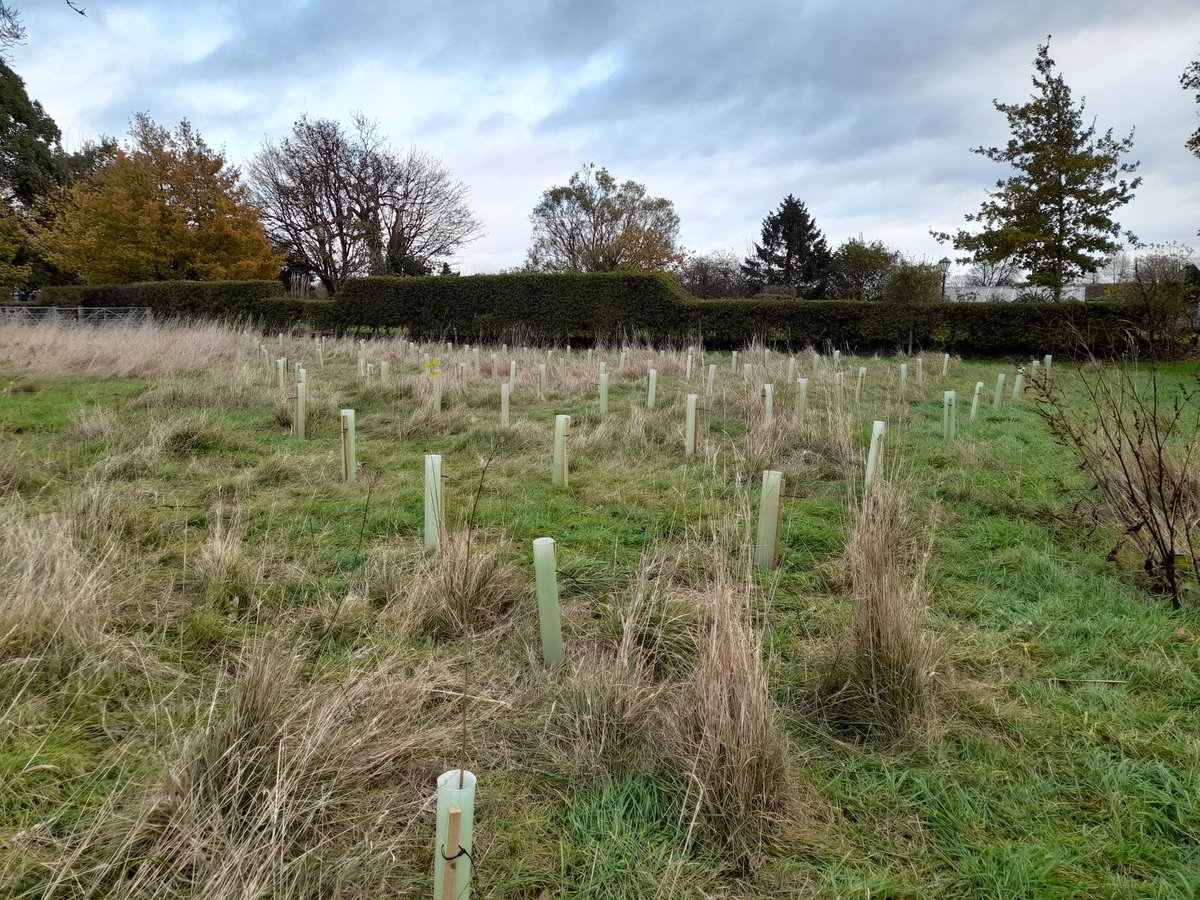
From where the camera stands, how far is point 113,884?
4.66ft

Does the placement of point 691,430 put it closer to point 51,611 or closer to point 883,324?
point 51,611

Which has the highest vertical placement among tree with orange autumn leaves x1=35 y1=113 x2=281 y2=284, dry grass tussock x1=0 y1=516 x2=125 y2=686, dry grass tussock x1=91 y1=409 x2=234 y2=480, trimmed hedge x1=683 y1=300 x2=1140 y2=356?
tree with orange autumn leaves x1=35 y1=113 x2=281 y2=284

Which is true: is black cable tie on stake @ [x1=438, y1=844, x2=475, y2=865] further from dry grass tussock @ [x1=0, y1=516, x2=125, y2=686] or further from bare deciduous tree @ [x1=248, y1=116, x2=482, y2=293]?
bare deciduous tree @ [x1=248, y1=116, x2=482, y2=293]

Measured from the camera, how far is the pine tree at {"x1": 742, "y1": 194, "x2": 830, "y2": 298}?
1687 inches

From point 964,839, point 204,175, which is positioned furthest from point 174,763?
point 204,175

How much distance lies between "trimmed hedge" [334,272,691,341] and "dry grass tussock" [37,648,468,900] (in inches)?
624

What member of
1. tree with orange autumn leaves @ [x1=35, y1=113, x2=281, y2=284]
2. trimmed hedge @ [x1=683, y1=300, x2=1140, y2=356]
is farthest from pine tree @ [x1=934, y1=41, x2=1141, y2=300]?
tree with orange autumn leaves @ [x1=35, y1=113, x2=281, y2=284]

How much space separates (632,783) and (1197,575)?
9.64 ft

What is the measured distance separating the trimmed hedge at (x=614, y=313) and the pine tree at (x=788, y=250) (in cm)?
2538

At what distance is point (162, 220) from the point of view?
946 inches

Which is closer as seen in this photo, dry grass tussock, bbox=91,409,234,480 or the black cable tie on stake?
the black cable tie on stake

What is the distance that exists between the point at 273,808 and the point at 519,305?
18429 millimetres

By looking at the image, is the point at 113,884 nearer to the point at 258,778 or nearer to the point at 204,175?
the point at 258,778

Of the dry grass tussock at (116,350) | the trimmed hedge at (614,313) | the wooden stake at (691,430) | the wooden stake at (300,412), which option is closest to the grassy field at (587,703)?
the wooden stake at (691,430)
